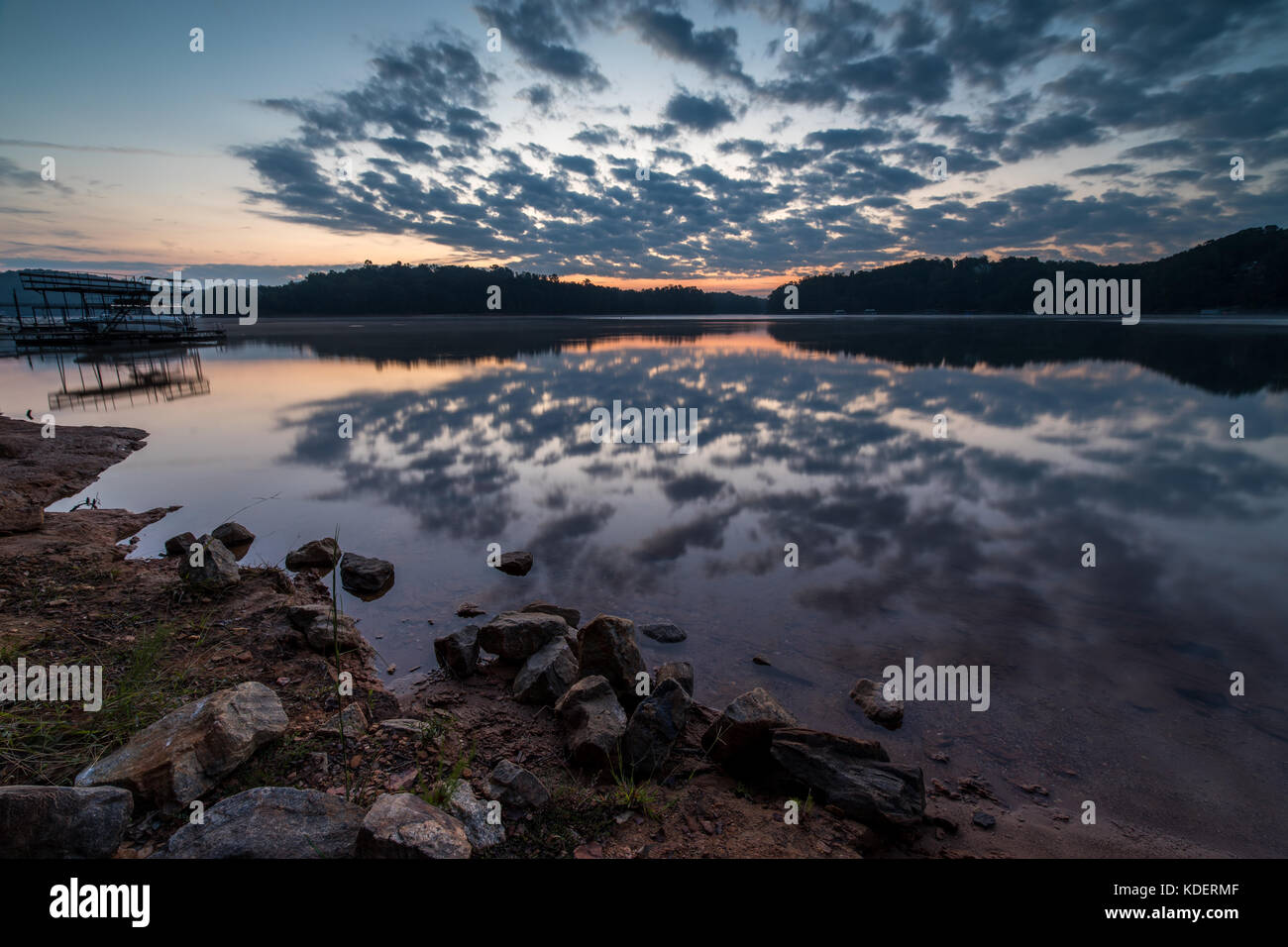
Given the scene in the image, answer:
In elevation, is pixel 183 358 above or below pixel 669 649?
above

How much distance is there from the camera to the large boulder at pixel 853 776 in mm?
3994

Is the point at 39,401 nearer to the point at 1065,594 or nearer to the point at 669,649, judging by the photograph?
the point at 669,649

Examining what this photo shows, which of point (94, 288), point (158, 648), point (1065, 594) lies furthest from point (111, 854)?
point (94, 288)

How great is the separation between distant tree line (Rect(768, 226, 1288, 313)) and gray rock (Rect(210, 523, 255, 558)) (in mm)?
155504

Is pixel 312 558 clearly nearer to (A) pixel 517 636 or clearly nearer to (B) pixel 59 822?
(A) pixel 517 636

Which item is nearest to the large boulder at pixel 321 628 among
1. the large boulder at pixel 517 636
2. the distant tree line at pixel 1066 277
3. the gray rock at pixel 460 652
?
the gray rock at pixel 460 652

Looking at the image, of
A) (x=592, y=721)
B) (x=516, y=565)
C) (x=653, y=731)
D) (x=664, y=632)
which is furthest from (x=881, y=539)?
(x=592, y=721)

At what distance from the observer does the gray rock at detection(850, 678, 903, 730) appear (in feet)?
17.2

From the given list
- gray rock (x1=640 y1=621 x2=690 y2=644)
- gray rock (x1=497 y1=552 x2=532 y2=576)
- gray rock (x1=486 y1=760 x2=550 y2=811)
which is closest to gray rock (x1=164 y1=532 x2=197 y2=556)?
gray rock (x1=497 y1=552 x2=532 y2=576)

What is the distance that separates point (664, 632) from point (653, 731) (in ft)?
7.02

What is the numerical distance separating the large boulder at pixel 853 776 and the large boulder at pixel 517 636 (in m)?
2.87

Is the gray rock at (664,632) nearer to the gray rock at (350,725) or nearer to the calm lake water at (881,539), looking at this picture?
the calm lake water at (881,539)
